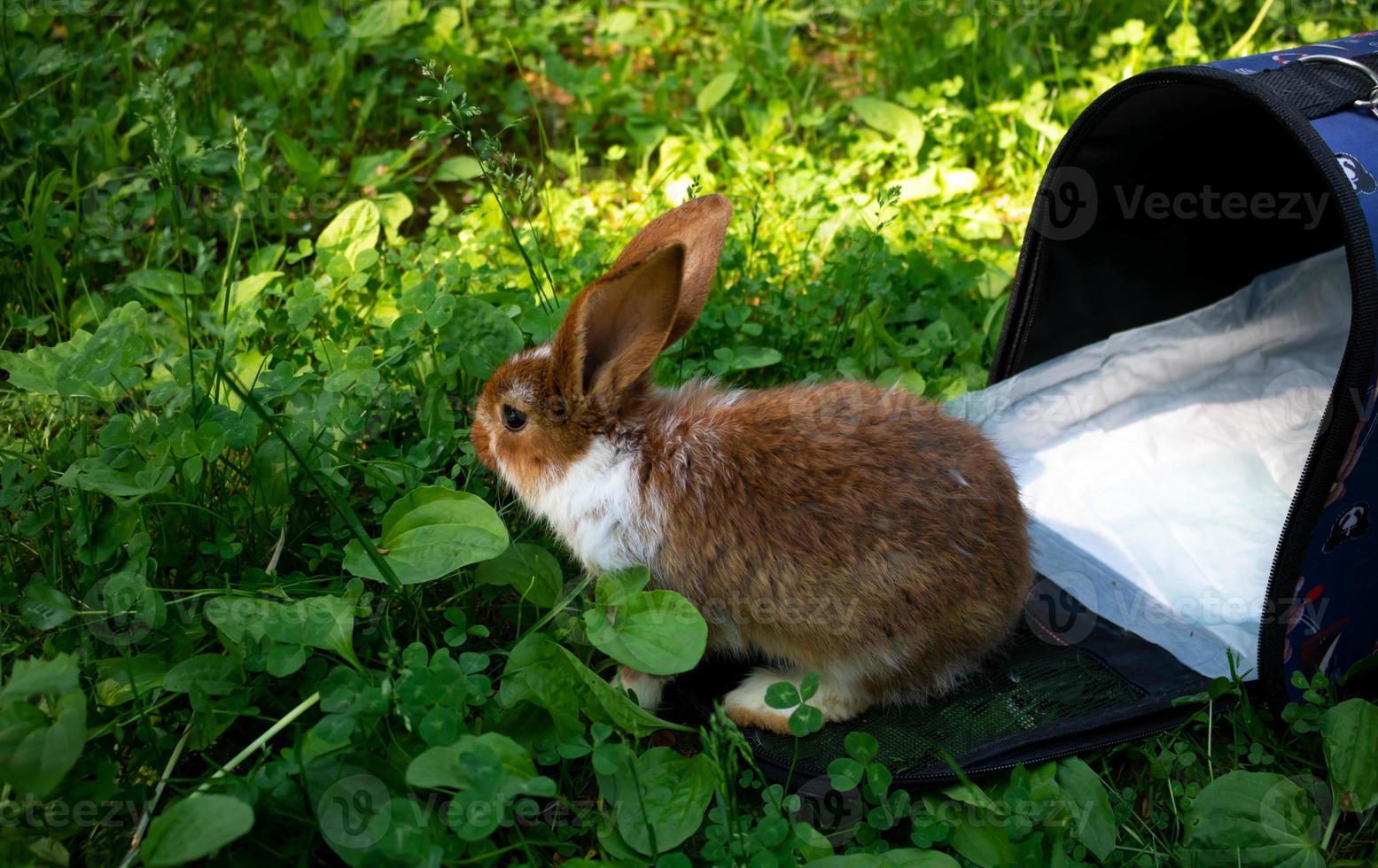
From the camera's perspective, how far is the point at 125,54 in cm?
402

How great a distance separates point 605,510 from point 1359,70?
200 centimetres

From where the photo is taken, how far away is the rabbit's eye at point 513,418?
2672 millimetres

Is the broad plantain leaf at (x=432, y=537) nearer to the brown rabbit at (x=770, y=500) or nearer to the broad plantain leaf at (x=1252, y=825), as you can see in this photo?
the brown rabbit at (x=770, y=500)

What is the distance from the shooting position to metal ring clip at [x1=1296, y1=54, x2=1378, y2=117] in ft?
8.19

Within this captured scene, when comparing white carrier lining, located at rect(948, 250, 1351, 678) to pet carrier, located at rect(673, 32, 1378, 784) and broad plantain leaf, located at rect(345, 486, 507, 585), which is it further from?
broad plantain leaf, located at rect(345, 486, 507, 585)

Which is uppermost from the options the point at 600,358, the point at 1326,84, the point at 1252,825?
the point at 1326,84

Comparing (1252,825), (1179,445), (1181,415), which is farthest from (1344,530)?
(1181,415)

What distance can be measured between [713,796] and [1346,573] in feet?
4.98

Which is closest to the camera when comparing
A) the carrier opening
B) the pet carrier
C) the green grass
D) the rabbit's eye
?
the green grass

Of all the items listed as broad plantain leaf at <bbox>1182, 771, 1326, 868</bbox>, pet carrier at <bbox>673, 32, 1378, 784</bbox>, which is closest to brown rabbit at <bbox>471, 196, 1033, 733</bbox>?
pet carrier at <bbox>673, 32, 1378, 784</bbox>

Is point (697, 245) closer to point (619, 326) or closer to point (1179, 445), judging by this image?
point (619, 326)

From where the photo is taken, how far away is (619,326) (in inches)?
98.8

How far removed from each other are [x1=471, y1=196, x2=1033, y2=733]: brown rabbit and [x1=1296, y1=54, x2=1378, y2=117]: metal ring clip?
3.64ft

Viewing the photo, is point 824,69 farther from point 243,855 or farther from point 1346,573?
point 243,855
